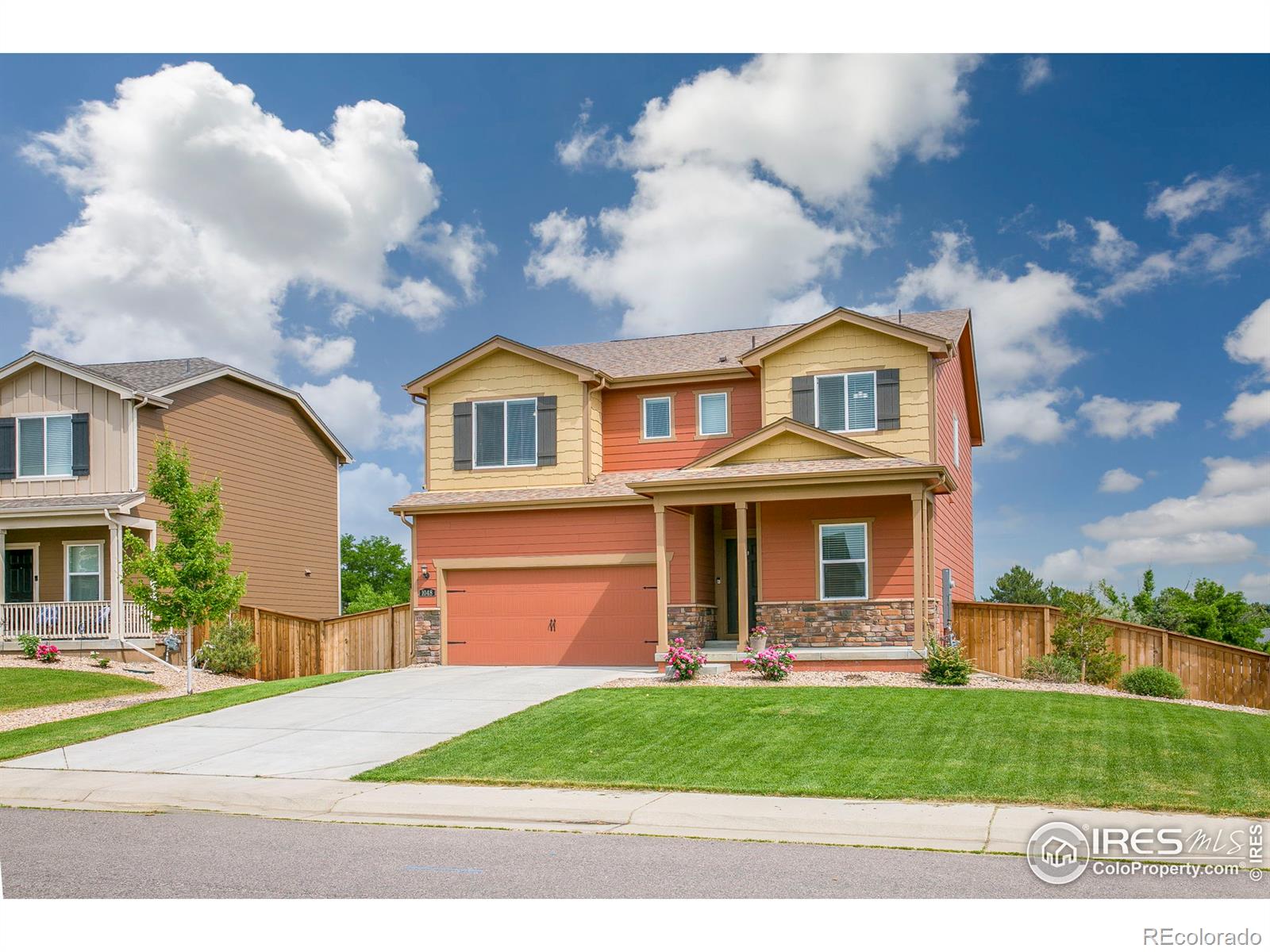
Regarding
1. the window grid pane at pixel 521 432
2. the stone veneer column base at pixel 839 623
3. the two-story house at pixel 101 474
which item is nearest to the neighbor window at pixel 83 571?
the two-story house at pixel 101 474

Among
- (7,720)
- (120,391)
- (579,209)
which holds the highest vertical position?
(579,209)

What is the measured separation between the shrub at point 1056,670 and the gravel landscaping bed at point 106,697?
14139 mm

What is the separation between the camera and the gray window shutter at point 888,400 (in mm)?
21359

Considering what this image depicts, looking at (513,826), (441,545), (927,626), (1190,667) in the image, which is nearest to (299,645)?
(441,545)

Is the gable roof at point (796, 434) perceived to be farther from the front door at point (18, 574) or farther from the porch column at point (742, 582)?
the front door at point (18, 574)

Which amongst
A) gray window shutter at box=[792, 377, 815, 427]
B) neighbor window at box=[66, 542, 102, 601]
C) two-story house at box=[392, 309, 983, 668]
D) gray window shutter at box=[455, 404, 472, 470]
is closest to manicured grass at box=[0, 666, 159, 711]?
neighbor window at box=[66, 542, 102, 601]

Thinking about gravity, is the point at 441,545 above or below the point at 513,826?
above

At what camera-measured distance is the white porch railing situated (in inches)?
954

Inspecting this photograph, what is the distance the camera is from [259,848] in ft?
27.9

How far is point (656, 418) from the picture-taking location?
936 inches

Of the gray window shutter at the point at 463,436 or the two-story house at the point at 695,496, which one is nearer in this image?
the two-story house at the point at 695,496

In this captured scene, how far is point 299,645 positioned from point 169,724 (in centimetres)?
773

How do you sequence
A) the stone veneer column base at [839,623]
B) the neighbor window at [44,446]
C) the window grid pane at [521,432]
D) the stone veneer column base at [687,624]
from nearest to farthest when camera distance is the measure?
the stone veneer column base at [839,623] < the stone veneer column base at [687,624] < the window grid pane at [521,432] < the neighbor window at [44,446]

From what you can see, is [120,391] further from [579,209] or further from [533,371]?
[579,209]
